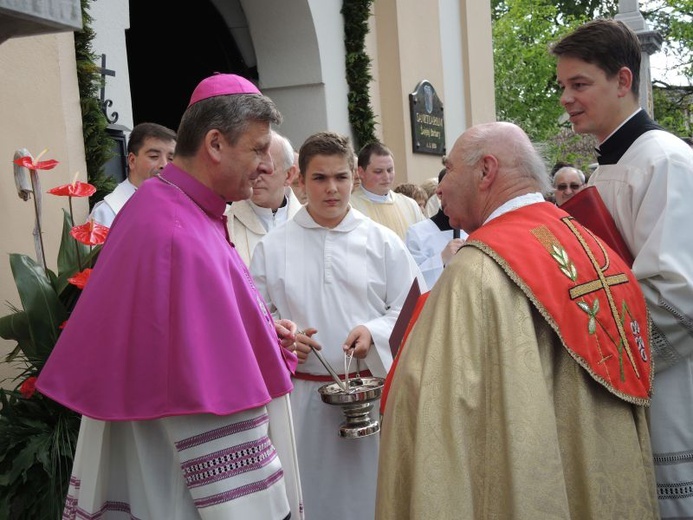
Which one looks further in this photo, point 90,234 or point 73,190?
point 73,190

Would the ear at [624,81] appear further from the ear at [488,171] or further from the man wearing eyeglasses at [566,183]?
the man wearing eyeglasses at [566,183]

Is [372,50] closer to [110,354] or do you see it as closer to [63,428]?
[63,428]

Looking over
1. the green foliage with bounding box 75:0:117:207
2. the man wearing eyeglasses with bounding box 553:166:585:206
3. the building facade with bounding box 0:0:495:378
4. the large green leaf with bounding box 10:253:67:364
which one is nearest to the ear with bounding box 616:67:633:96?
the building facade with bounding box 0:0:495:378

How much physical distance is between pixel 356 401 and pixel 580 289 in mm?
1300

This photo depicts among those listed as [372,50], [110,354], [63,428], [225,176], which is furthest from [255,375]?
[372,50]

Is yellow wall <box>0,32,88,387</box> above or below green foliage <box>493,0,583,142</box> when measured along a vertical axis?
below

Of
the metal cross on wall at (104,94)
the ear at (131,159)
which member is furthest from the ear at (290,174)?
the metal cross on wall at (104,94)

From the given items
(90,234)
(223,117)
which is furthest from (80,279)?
(223,117)

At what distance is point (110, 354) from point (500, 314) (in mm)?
1078

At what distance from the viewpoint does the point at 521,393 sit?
89.0 inches

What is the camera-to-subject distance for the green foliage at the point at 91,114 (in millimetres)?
5359

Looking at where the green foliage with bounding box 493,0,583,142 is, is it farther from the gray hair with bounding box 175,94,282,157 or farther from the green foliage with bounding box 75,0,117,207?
the gray hair with bounding box 175,94,282,157

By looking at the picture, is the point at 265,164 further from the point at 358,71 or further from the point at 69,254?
the point at 358,71

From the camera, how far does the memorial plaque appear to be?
10.2 meters
